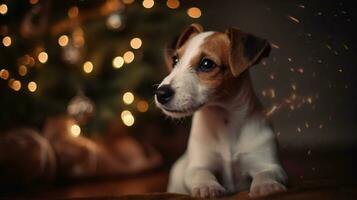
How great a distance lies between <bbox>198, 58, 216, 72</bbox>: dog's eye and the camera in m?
0.86

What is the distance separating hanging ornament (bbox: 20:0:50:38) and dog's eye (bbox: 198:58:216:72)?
2.68 feet

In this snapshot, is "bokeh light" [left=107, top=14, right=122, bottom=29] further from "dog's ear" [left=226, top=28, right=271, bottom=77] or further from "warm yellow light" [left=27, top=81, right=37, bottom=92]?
"dog's ear" [left=226, top=28, right=271, bottom=77]

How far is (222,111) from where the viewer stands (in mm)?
899

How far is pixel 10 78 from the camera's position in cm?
175

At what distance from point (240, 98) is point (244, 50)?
4.0 inches

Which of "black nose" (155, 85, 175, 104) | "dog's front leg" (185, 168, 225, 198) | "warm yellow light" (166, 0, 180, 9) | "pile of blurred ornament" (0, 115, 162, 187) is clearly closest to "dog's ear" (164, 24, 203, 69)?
"black nose" (155, 85, 175, 104)

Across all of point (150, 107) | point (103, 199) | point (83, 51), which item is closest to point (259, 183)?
point (103, 199)

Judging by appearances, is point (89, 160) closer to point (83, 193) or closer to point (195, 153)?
point (83, 193)

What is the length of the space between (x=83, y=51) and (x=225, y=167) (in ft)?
3.15

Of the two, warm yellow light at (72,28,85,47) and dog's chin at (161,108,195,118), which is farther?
warm yellow light at (72,28,85,47)

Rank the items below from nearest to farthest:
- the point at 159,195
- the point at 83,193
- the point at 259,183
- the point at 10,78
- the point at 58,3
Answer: the point at 259,183
the point at 159,195
the point at 83,193
the point at 58,3
the point at 10,78

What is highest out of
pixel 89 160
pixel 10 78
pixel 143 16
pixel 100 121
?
pixel 143 16

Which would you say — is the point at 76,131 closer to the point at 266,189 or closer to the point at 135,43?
the point at 135,43

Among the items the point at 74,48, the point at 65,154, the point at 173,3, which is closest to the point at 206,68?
the point at 173,3
